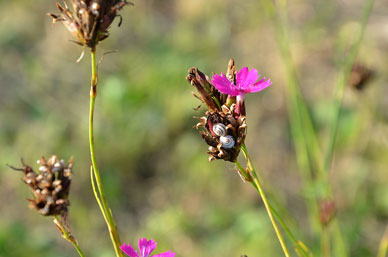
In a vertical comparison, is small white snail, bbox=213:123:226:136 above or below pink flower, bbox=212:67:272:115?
below

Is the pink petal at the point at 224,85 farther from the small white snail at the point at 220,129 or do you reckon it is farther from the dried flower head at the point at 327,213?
the dried flower head at the point at 327,213

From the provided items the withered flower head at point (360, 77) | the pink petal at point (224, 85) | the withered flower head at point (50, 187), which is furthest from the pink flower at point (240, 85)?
the withered flower head at point (360, 77)

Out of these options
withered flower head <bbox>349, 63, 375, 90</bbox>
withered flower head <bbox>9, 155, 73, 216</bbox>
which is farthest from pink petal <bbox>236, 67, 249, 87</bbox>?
withered flower head <bbox>349, 63, 375, 90</bbox>

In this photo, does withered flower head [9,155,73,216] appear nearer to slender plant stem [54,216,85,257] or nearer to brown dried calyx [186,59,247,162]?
slender plant stem [54,216,85,257]

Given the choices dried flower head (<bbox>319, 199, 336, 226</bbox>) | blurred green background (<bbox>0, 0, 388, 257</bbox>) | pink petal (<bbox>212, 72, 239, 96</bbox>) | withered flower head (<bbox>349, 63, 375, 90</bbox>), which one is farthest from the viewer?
blurred green background (<bbox>0, 0, 388, 257</bbox>)

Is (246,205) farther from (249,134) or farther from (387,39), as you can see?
(387,39)
